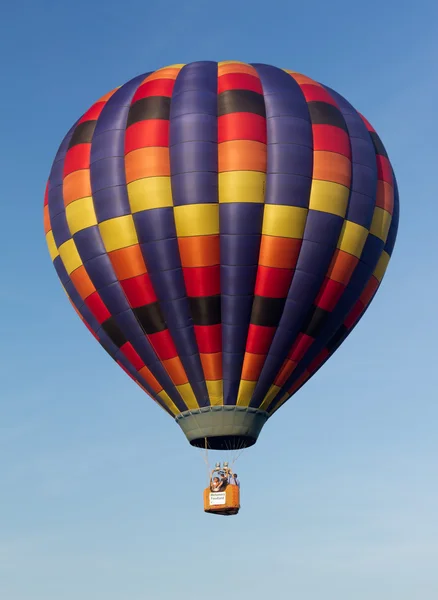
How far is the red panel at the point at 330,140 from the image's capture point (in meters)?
25.8

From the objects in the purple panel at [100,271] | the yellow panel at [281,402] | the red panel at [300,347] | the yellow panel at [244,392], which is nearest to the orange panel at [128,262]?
the purple panel at [100,271]

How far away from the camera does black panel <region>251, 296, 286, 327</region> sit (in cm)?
2541

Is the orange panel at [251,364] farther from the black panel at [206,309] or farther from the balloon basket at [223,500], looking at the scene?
the balloon basket at [223,500]

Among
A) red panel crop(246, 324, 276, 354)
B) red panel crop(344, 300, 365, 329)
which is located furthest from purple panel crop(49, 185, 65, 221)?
red panel crop(344, 300, 365, 329)

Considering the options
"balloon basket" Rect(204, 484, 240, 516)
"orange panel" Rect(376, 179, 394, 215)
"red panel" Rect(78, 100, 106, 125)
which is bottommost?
"balloon basket" Rect(204, 484, 240, 516)

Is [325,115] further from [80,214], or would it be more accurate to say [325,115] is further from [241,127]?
[80,214]

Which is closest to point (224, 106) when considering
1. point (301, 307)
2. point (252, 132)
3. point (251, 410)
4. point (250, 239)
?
point (252, 132)

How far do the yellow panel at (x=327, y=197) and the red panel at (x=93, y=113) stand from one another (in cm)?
539

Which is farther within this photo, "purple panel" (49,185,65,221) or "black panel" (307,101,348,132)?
"purple panel" (49,185,65,221)

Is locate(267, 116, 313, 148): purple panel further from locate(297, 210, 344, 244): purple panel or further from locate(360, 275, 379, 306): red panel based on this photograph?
locate(360, 275, 379, 306): red panel

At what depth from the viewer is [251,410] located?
2583 cm

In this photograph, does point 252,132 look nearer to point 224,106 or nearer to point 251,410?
point 224,106

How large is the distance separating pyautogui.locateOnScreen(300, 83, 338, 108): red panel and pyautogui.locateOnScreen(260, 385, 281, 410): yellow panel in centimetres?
639

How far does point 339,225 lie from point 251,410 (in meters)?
4.41
